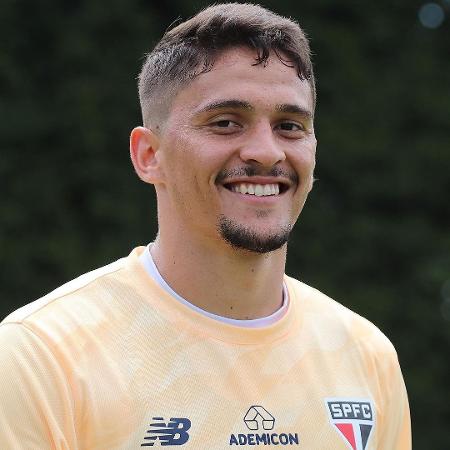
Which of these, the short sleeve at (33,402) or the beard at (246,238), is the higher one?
the beard at (246,238)

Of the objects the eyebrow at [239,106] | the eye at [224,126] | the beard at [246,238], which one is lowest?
the beard at [246,238]

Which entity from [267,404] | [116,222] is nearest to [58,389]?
[267,404]

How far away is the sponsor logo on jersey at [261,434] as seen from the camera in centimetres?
286

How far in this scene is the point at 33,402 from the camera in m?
2.64

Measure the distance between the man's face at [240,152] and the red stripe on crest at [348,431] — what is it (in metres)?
0.54

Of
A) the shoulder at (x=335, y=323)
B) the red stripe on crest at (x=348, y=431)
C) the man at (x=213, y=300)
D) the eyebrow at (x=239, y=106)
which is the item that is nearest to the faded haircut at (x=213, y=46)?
the man at (x=213, y=300)

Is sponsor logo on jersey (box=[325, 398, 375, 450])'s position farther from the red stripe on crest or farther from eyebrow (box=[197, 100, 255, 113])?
eyebrow (box=[197, 100, 255, 113])

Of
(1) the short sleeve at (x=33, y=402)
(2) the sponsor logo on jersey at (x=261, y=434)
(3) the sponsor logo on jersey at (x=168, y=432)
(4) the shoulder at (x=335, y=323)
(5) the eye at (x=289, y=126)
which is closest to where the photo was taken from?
(1) the short sleeve at (x=33, y=402)

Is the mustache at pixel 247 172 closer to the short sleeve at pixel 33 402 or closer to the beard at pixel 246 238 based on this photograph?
the beard at pixel 246 238

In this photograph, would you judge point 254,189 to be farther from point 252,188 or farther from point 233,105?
point 233,105

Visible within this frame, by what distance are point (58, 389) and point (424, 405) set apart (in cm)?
554

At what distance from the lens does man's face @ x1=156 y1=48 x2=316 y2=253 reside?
9.53ft

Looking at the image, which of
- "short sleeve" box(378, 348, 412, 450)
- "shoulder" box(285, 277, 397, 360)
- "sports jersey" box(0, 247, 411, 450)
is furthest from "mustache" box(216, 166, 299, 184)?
"short sleeve" box(378, 348, 412, 450)

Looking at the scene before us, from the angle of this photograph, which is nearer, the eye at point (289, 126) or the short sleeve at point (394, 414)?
the eye at point (289, 126)
